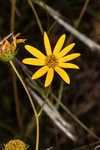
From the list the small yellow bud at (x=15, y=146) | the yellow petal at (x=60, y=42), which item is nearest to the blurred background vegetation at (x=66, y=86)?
the yellow petal at (x=60, y=42)

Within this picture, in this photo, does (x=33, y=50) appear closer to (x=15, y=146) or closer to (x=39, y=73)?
(x=39, y=73)

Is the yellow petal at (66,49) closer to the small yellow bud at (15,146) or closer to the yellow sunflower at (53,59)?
the yellow sunflower at (53,59)

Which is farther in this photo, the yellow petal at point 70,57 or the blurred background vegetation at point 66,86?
the blurred background vegetation at point 66,86

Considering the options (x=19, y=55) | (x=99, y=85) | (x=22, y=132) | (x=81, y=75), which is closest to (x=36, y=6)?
(x=19, y=55)

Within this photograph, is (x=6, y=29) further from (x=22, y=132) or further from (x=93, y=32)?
(x=22, y=132)

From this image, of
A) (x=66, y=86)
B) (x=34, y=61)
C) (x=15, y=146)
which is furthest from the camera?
(x=66, y=86)

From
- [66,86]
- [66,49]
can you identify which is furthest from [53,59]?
[66,86]

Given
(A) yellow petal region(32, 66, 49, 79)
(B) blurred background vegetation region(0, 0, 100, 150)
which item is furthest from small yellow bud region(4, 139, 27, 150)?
(B) blurred background vegetation region(0, 0, 100, 150)

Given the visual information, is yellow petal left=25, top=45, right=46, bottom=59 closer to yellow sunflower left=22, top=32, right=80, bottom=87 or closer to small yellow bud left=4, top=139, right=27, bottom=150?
yellow sunflower left=22, top=32, right=80, bottom=87

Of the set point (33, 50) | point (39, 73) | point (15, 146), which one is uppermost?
point (33, 50)
